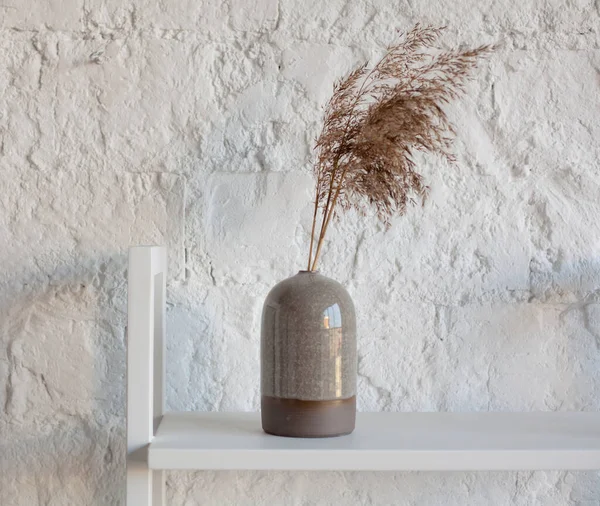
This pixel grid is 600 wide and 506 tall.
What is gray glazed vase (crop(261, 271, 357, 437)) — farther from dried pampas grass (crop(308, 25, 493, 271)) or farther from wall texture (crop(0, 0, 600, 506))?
wall texture (crop(0, 0, 600, 506))

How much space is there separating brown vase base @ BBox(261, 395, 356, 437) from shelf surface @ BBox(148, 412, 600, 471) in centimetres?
1

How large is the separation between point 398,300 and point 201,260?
29cm

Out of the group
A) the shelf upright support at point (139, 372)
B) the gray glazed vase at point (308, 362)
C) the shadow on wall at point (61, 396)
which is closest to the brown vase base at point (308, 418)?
the gray glazed vase at point (308, 362)

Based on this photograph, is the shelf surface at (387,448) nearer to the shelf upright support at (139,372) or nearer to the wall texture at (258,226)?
the shelf upright support at (139,372)

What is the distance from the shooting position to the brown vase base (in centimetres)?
95

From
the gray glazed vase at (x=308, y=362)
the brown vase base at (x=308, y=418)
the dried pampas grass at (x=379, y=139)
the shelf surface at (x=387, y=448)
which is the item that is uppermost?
the dried pampas grass at (x=379, y=139)

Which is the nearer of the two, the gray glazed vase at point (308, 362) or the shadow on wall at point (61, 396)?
the gray glazed vase at point (308, 362)

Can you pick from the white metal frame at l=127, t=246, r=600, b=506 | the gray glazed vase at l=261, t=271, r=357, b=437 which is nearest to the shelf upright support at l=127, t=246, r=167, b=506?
the white metal frame at l=127, t=246, r=600, b=506

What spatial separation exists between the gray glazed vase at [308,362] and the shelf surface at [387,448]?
0.02 meters

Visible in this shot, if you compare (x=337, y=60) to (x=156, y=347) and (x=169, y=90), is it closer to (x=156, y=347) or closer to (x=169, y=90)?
(x=169, y=90)

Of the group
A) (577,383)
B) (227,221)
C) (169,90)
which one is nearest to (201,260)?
(227,221)

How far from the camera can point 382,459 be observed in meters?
0.88

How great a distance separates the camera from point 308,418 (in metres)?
0.95

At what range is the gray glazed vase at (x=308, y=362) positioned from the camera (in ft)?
3.12
